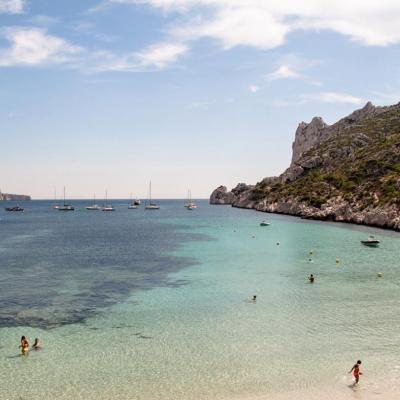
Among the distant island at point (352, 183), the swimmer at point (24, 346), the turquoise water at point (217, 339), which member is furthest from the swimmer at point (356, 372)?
the distant island at point (352, 183)

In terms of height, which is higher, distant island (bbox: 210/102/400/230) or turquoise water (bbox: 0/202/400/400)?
distant island (bbox: 210/102/400/230)

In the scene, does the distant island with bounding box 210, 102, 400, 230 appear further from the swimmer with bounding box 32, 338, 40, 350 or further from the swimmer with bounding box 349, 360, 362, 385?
the swimmer with bounding box 32, 338, 40, 350

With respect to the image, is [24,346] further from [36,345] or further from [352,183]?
[352,183]

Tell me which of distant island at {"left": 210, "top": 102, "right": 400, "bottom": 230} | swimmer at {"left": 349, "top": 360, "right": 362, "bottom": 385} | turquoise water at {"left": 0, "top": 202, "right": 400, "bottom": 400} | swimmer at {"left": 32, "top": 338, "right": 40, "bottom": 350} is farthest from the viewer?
distant island at {"left": 210, "top": 102, "right": 400, "bottom": 230}

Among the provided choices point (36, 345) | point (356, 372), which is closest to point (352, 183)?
point (356, 372)

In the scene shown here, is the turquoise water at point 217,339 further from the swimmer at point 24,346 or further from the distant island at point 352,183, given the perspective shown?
the distant island at point 352,183

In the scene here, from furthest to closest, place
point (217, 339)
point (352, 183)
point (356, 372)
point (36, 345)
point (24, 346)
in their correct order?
point (352, 183) < point (217, 339) < point (36, 345) < point (24, 346) < point (356, 372)

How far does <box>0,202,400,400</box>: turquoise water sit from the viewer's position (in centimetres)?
2341

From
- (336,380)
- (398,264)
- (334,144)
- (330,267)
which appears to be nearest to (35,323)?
(336,380)

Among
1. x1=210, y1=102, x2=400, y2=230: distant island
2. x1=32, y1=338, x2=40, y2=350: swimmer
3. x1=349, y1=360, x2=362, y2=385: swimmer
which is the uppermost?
x1=210, y1=102, x2=400, y2=230: distant island

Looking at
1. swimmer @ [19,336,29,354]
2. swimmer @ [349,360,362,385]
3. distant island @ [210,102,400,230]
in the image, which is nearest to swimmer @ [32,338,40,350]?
swimmer @ [19,336,29,354]

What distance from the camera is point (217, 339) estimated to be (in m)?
30.1

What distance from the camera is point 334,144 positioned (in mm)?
199125

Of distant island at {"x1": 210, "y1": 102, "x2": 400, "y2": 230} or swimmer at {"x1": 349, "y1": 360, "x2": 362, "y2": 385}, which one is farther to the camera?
distant island at {"x1": 210, "y1": 102, "x2": 400, "y2": 230}
